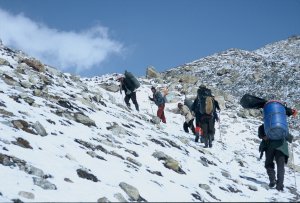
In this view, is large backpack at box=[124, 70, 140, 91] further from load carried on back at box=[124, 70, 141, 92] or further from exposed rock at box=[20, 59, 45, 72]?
exposed rock at box=[20, 59, 45, 72]

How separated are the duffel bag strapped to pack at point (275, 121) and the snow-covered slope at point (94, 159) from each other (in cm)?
146

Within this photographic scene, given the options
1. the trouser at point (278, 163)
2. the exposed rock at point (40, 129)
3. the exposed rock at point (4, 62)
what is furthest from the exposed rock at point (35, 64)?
the trouser at point (278, 163)

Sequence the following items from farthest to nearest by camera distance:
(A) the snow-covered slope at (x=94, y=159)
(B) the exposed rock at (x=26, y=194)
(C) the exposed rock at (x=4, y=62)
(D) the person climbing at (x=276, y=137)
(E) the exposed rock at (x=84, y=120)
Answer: (C) the exposed rock at (x=4, y=62)
(E) the exposed rock at (x=84, y=120)
(D) the person climbing at (x=276, y=137)
(A) the snow-covered slope at (x=94, y=159)
(B) the exposed rock at (x=26, y=194)

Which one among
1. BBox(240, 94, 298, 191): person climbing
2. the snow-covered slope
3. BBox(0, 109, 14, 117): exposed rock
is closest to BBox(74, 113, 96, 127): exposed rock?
the snow-covered slope

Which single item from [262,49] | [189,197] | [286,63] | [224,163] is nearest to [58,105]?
[224,163]

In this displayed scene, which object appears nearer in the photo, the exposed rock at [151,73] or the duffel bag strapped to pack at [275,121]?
the duffel bag strapped to pack at [275,121]

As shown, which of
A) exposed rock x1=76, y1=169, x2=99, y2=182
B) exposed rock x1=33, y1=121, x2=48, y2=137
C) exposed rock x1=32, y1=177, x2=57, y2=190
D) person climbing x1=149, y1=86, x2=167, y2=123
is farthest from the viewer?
person climbing x1=149, y1=86, x2=167, y2=123

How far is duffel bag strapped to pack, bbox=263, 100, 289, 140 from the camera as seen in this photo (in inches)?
479

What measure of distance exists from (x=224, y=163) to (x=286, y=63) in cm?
3777

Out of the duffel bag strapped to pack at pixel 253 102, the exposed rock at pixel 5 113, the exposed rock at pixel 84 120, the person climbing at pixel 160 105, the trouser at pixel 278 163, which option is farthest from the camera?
the person climbing at pixel 160 105

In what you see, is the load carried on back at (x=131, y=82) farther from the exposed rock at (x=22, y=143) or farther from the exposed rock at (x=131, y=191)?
the exposed rock at (x=131, y=191)

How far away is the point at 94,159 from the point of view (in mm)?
10625

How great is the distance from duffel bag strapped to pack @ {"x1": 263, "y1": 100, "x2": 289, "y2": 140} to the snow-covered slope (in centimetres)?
146

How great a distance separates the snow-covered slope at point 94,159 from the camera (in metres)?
8.55
